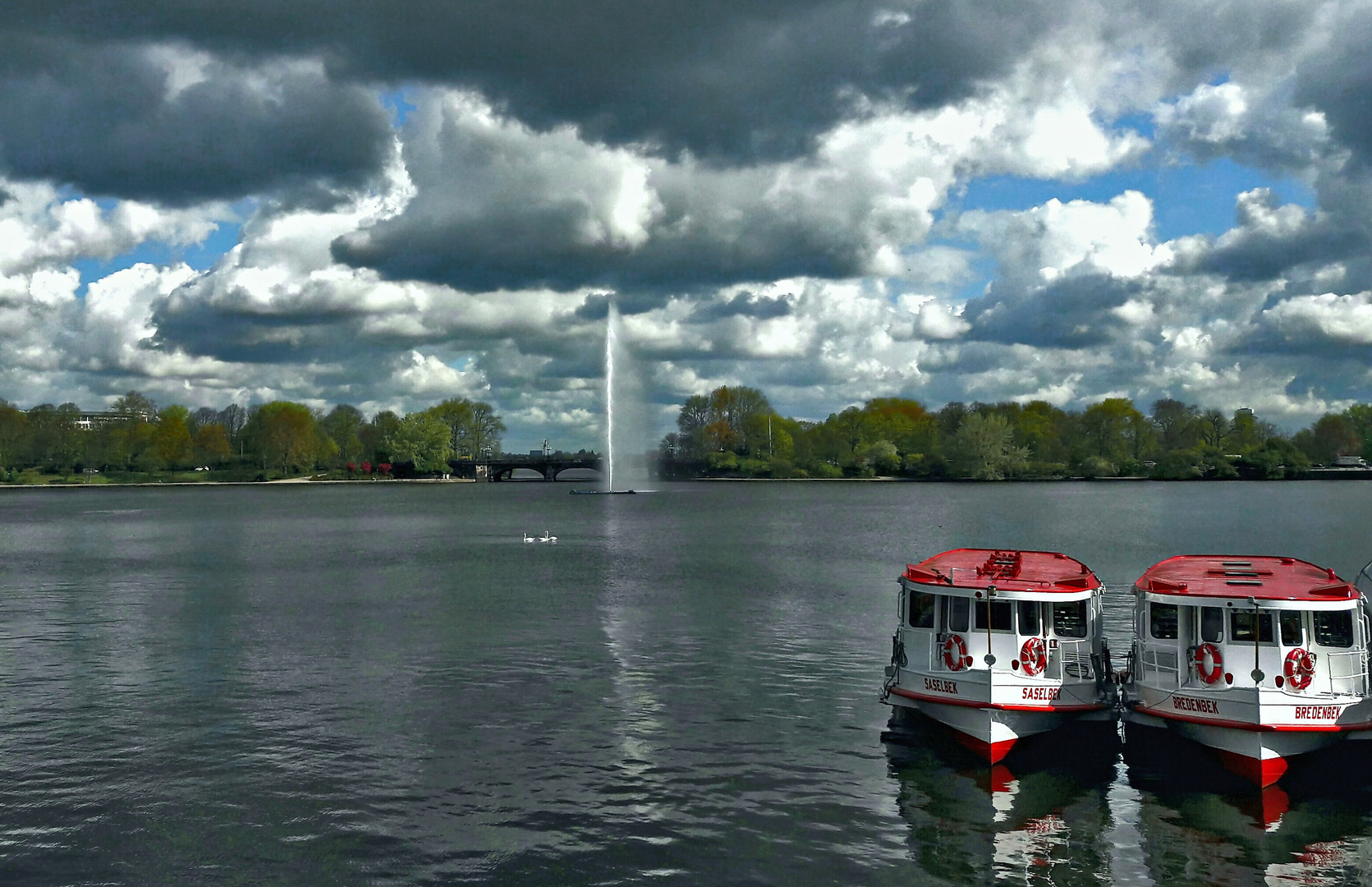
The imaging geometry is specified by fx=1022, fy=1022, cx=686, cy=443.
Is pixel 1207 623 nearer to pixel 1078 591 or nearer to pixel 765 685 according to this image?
pixel 1078 591

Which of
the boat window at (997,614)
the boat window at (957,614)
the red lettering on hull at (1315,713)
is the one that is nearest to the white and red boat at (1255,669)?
the red lettering on hull at (1315,713)

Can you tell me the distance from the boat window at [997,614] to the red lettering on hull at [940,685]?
7.56 ft

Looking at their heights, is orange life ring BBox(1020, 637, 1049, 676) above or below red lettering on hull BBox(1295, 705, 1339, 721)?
above

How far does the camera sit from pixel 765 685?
133 ft

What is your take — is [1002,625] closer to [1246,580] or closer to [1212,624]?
[1212,624]

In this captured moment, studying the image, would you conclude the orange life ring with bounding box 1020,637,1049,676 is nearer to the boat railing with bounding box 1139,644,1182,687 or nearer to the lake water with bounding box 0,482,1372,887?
the lake water with bounding box 0,482,1372,887

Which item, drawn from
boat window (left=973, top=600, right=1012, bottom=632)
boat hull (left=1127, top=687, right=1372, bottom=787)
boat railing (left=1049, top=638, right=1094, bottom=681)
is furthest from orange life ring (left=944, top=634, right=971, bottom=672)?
boat hull (left=1127, top=687, right=1372, bottom=787)

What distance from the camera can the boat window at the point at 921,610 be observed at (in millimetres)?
33781

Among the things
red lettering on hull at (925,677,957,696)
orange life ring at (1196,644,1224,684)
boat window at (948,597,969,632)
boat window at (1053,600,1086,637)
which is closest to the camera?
orange life ring at (1196,644,1224,684)

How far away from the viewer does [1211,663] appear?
30.1 m

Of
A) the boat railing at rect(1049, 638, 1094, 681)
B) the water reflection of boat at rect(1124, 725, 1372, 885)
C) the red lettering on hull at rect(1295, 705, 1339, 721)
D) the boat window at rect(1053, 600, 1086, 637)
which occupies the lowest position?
the water reflection of boat at rect(1124, 725, 1372, 885)

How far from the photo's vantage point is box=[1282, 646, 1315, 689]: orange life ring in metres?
29.4

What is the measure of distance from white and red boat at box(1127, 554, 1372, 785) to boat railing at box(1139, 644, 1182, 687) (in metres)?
0.03

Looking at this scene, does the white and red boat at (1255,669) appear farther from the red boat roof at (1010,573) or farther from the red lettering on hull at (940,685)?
the red lettering on hull at (940,685)
